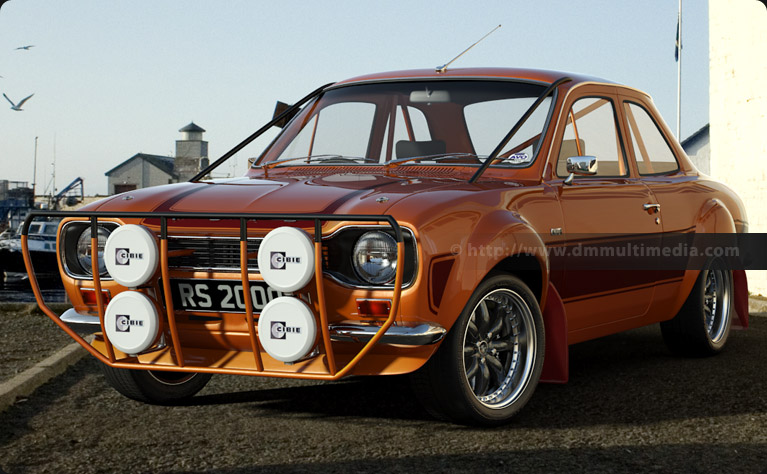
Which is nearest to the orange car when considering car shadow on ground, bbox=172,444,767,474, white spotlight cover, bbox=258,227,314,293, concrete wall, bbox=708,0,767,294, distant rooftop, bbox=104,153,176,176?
white spotlight cover, bbox=258,227,314,293

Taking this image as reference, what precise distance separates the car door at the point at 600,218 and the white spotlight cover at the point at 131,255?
7.51 ft

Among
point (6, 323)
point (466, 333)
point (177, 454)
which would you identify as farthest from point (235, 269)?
point (6, 323)

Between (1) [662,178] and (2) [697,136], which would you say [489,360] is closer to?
(1) [662,178]

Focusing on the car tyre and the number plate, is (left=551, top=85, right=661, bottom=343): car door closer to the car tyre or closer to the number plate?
the car tyre

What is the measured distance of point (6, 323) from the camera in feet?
30.4

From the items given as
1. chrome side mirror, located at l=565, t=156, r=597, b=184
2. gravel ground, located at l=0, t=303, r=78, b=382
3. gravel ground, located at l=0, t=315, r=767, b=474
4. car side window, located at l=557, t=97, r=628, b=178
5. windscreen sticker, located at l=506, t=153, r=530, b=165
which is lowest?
gravel ground, located at l=0, t=303, r=78, b=382

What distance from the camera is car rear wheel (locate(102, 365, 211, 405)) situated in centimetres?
532

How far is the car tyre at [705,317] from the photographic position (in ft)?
22.5

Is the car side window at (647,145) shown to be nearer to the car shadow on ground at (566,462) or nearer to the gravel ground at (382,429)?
the gravel ground at (382,429)

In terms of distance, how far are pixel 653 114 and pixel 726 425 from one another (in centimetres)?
272

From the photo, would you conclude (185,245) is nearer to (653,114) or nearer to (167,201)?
(167,201)

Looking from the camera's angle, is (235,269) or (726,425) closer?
(235,269)

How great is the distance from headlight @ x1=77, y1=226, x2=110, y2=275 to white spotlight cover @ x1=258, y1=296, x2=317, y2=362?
3.67ft

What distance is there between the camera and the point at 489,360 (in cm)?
494
